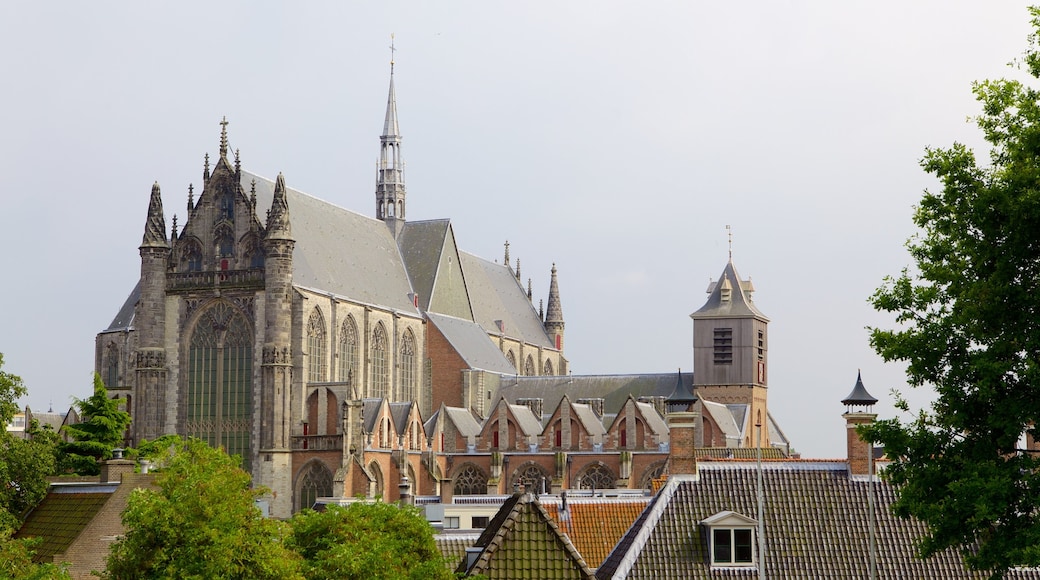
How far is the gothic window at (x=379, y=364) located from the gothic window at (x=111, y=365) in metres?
17.6

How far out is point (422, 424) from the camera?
84375 mm

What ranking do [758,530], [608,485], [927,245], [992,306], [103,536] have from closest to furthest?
[992,306] → [927,245] → [758,530] → [103,536] → [608,485]

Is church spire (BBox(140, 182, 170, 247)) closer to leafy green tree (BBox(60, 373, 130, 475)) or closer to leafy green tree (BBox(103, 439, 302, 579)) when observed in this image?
leafy green tree (BBox(60, 373, 130, 475))

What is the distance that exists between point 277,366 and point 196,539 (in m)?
51.8

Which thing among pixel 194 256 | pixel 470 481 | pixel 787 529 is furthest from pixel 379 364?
pixel 787 529

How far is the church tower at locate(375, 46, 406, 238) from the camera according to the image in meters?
100

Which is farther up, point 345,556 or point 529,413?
point 529,413

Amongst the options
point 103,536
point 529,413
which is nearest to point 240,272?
point 529,413

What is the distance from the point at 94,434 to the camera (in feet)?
234

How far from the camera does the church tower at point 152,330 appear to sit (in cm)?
7856

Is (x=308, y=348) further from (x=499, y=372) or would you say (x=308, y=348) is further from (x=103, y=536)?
(x=103, y=536)

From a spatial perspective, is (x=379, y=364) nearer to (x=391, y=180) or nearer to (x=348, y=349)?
(x=348, y=349)

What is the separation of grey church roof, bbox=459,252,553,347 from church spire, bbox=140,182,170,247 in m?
26.2

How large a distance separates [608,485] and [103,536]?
48839mm
